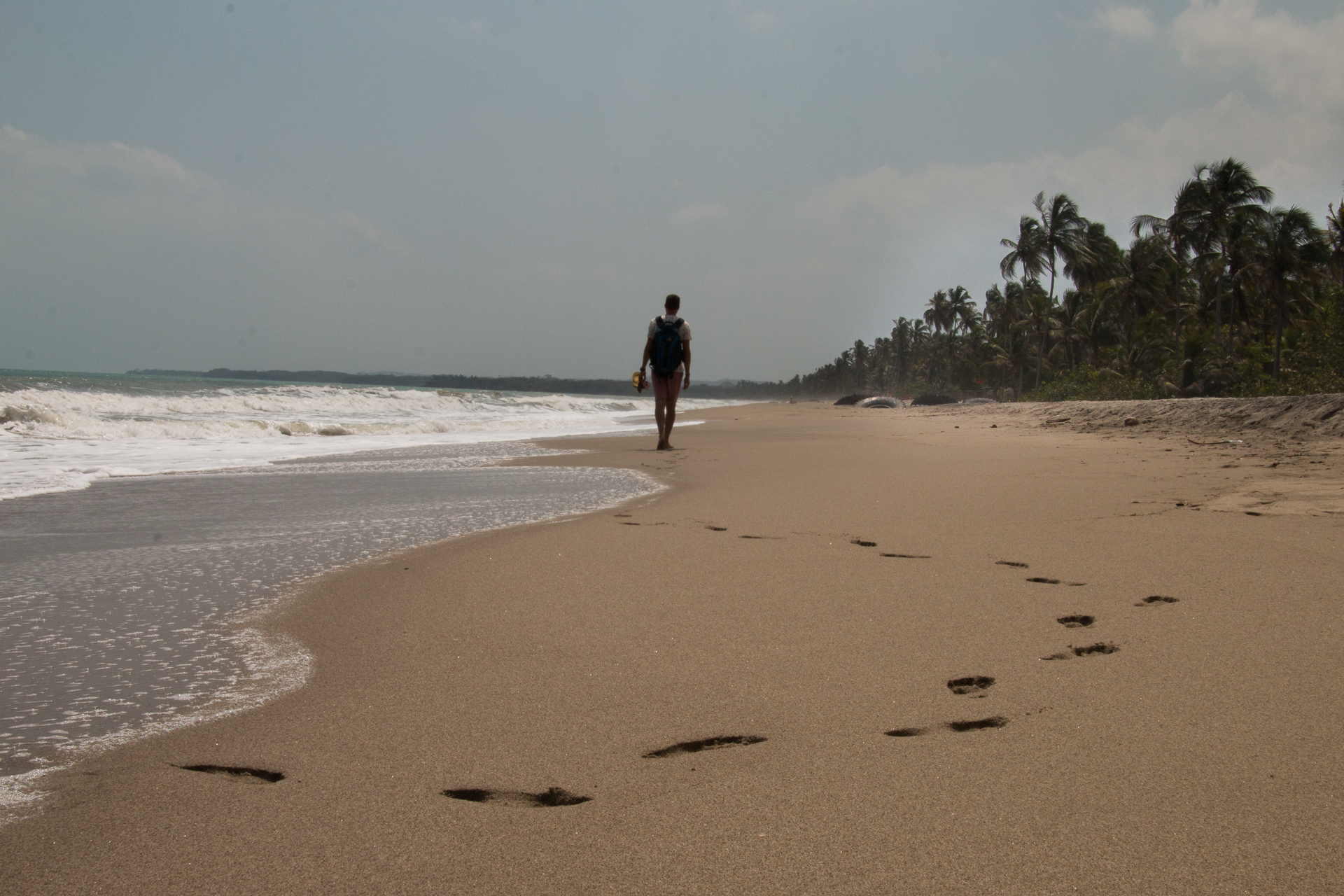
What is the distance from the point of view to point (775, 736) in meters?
1.50

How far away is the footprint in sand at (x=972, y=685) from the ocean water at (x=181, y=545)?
4.78ft

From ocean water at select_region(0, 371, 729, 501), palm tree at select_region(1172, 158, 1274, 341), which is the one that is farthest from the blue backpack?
palm tree at select_region(1172, 158, 1274, 341)

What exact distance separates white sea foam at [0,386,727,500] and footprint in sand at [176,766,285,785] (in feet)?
14.7

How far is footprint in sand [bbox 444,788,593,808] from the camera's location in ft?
4.19

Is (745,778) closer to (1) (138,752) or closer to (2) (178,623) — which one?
(1) (138,752)

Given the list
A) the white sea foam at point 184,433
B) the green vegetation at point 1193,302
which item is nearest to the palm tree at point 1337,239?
the green vegetation at point 1193,302

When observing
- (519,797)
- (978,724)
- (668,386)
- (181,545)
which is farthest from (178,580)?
(668,386)

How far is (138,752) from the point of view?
146 centimetres

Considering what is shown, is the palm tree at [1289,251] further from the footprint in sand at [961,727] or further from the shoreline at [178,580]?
the footprint in sand at [961,727]

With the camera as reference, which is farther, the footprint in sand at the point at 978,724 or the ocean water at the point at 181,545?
the ocean water at the point at 181,545

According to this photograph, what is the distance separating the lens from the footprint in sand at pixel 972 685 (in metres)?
1.69

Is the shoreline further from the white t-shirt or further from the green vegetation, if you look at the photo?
the green vegetation

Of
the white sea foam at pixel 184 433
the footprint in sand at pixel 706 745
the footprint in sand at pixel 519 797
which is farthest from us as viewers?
the white sea foam at pixel 184 433

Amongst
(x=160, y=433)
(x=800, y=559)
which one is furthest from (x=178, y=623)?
(x=160, y=433)
